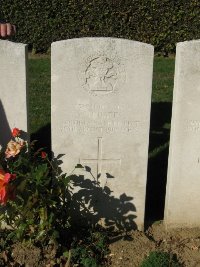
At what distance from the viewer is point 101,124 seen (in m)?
4.12

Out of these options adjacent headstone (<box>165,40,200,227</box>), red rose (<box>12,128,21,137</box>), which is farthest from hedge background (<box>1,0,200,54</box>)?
red rose (<box>12,128,21,137</box>)

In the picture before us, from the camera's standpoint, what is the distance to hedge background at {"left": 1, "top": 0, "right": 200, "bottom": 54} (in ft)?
37.5

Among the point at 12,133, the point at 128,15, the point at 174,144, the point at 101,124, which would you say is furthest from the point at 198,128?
the point at 128,15

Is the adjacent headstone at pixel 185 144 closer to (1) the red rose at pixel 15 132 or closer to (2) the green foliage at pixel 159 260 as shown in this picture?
(2) the green foliage at pixel 159 260

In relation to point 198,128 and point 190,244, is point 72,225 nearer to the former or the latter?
point 190,244

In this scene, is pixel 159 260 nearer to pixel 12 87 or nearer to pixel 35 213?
pixel 35 213

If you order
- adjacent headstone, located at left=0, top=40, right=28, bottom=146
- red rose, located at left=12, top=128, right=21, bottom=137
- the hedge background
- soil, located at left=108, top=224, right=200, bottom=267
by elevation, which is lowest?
soil, located at left=108, top=224, right=200, bottom=267

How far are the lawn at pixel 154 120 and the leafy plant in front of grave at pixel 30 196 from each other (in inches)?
43.3

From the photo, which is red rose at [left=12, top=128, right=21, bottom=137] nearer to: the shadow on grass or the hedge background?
the shadow on grass

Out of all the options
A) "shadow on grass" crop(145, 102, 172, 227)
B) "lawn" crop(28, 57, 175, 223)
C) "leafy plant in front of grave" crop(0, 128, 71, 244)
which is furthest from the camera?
"lawn" crop(28, 57, 175, 223)

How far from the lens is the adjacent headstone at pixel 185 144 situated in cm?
393

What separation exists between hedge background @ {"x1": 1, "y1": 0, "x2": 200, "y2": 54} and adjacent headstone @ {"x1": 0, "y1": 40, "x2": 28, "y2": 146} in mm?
7889

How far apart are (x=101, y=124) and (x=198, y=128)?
0.83 metres

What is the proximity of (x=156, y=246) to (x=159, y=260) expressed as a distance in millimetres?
378
